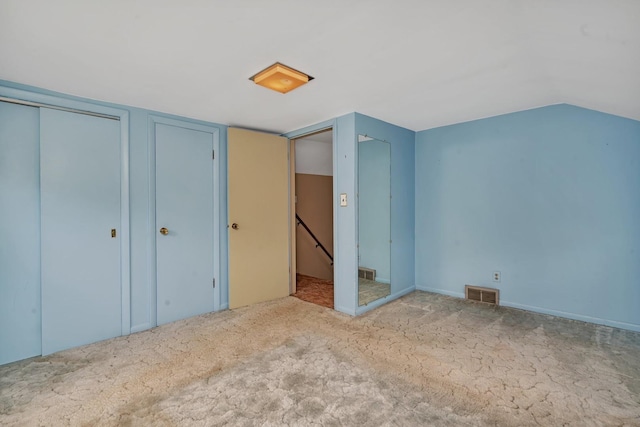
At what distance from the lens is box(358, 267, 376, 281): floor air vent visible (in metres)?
3.46

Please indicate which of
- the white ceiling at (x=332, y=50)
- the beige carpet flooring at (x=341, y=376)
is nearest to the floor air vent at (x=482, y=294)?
the beige carpet flooring at (x=341, y=376)

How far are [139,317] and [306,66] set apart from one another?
290 cm

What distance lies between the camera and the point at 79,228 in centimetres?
266

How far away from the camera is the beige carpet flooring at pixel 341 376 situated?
1.73m

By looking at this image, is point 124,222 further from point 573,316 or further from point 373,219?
point 573,316

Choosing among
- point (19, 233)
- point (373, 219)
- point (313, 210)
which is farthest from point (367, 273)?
point (19, 233)

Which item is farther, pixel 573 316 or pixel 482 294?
pixel 482 294

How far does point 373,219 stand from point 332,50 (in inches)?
87.8

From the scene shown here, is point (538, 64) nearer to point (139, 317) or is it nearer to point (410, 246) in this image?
point (410, 246)

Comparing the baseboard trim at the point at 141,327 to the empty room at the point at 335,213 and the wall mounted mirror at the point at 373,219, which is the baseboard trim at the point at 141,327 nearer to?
the empty room at the point at 335,213

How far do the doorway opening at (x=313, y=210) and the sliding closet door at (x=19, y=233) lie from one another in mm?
3111

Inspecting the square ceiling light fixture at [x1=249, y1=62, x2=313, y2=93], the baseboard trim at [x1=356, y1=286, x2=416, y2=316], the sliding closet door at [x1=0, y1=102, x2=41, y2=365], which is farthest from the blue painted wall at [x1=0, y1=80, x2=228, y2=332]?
the baseboard trim at [x1=356, y1=286, x2=416, y2=316]

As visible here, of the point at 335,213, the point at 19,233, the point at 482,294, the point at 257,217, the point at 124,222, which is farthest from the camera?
the point at 257,217

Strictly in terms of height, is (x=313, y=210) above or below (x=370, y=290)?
above
